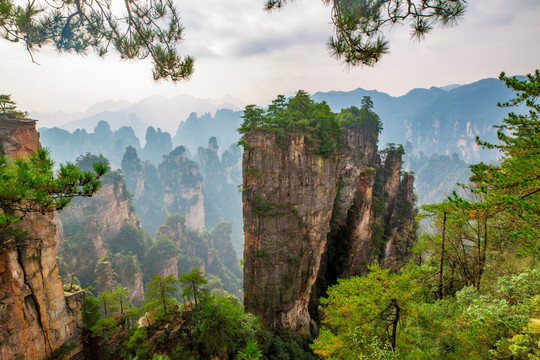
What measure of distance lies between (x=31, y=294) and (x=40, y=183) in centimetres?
936

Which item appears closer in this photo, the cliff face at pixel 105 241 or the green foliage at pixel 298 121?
the green foliage at pixel 298 121

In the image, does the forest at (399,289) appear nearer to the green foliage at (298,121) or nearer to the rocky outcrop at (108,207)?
the green foliage at (298,121)

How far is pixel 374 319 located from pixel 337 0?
657cm

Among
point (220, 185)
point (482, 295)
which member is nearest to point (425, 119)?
point (220, 185)

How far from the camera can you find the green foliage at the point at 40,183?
3.20 metres

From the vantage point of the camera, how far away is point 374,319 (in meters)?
5.81

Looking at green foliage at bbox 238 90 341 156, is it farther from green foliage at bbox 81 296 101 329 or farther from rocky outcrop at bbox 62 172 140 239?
rocky outcrop at bbox 62 172 140 239

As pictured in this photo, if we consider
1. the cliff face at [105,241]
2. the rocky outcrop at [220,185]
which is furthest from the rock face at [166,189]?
the cliff face at [105,241]

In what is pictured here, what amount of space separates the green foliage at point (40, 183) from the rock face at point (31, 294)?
20.1ft

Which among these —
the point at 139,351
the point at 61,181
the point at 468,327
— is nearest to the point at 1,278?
the point at 139,351

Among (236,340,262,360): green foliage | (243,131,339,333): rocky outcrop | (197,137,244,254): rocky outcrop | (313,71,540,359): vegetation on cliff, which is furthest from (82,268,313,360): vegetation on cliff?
(197,137,244,254): rocky outcrop

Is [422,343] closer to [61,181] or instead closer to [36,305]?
[61,181]

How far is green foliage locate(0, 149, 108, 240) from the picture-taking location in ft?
10.5

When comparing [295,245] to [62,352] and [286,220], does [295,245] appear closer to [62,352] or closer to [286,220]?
[286,220]
